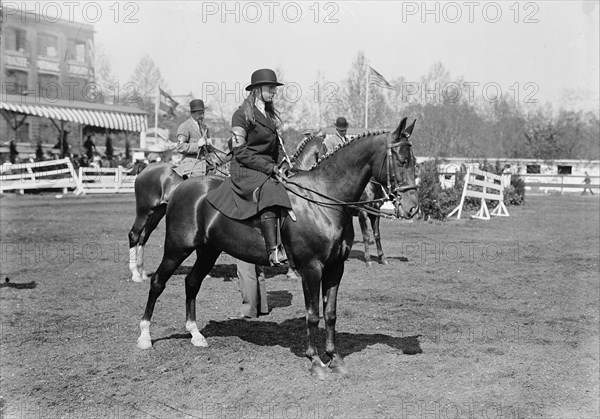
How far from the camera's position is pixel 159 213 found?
11461 mm

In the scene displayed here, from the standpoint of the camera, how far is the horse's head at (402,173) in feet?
20.7

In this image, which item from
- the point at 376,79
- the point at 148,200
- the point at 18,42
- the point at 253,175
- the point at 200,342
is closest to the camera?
the point at 253,175

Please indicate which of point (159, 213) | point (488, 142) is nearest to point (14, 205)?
point (159, 213)

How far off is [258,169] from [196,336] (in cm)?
219

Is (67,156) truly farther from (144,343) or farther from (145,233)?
(144,343)

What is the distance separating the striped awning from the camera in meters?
32.8

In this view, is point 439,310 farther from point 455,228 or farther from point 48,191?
point 48,191

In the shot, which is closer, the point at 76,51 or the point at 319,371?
the point at 319,371

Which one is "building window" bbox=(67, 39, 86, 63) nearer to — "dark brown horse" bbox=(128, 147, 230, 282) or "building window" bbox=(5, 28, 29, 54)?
"building window" bbox=(5, 28, 29, 54)

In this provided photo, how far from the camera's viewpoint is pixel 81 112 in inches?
1444

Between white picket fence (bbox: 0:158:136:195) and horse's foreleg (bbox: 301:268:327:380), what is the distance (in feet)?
81.5

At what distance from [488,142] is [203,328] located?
64.3 metres

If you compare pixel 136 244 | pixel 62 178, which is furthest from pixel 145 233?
pixel 62 178

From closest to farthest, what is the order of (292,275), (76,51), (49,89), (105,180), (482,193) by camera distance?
1. (292,275)
2. (482,193)
3. (49,89)
4. (105,180)
5. (76,51)
